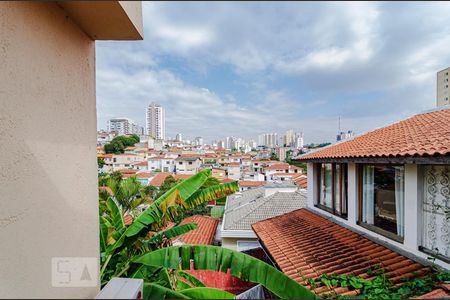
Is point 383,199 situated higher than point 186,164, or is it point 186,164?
point 383,199

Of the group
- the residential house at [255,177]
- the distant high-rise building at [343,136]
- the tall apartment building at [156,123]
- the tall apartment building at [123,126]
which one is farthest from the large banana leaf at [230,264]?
the tall apartment building at [123,126]

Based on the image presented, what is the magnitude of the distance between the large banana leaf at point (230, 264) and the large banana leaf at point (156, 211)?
857 millimetres

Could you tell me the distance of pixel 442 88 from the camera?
288 inches

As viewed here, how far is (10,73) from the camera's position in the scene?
1.78 metres

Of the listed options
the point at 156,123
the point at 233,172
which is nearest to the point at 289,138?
the point at 156,123

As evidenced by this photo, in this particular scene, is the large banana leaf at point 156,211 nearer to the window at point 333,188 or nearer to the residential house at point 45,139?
the residential house at point 45,139

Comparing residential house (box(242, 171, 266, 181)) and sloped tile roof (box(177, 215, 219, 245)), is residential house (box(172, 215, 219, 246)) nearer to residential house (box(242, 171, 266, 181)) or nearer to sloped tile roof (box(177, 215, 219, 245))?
sloped tile roof (box(177, 215, 219, 245))

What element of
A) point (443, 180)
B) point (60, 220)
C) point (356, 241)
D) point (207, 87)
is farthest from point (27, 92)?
point (356, 241)

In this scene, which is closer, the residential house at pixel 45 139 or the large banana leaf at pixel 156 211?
the residential house at pixel 45 139

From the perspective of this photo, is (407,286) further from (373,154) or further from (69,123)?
(69,123)

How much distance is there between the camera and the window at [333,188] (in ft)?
24.0

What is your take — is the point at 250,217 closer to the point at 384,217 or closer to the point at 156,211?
the point at 384,217

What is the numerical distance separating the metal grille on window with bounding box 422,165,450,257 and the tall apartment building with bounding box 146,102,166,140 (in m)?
106

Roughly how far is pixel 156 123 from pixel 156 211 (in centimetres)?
11400
